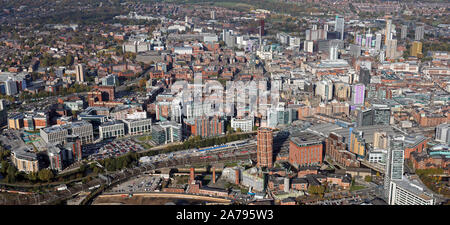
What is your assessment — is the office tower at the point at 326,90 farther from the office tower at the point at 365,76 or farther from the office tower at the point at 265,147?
the office tower at the point at 265,147

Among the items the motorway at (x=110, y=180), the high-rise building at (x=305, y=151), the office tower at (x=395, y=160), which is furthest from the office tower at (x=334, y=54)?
the office tower at (x=395, y=160)

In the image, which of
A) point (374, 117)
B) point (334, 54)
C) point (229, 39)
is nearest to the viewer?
point (374, 117)

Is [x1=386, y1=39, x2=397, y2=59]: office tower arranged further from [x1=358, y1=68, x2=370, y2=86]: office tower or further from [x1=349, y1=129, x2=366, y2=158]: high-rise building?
[x1=349, y1=129, x2=366, y2=158]: high-rise building

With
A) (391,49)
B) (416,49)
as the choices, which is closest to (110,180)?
(391,49)

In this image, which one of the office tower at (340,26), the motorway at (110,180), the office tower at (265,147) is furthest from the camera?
the office tower at (340,26)

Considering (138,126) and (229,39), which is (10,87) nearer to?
(138,126)

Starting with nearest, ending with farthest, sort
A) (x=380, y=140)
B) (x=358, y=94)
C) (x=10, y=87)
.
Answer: (x=380, y=140), (x=358, y=94), (x=10, y=87)

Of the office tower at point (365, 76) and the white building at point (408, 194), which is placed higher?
the office tower at point (365, 76)

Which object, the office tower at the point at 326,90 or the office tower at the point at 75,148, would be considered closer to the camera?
the office tower at the point at 75,148
